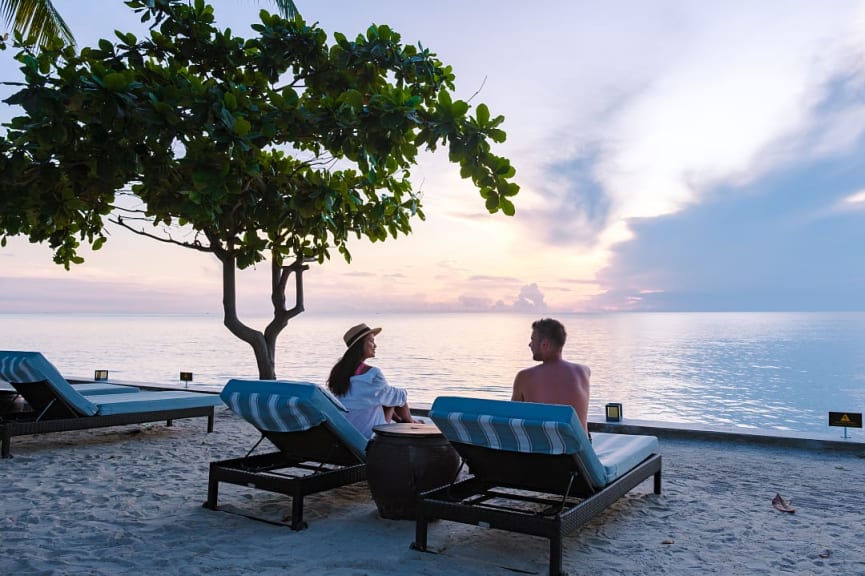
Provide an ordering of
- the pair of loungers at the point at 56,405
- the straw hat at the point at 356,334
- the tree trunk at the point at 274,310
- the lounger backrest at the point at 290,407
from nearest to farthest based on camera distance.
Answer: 1. the lounger backrest at the point at 290,407
2. the straw hat at the point at 356,334
3. the pair of loungers at the point at 56,405
4. the tree trunk at the point at 274,310

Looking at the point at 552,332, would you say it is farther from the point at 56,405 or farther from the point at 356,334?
the point at 56,405

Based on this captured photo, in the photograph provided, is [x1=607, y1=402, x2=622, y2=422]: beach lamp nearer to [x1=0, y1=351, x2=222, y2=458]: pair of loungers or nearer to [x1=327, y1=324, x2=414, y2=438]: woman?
[x1=327, y1=324, x2=414, y2=438]: woman

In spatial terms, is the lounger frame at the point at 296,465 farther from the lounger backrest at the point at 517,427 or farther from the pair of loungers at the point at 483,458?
the lounger backrest at the point at 517,427

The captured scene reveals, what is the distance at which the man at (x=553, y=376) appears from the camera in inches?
171

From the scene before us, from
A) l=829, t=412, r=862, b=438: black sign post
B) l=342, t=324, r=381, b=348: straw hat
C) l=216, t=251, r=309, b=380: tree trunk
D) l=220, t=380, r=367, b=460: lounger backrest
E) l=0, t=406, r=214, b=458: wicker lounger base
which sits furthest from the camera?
l=216, t=251, r=309, b=380: tree trunk

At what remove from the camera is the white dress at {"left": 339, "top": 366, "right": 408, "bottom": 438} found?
5074 millimetres

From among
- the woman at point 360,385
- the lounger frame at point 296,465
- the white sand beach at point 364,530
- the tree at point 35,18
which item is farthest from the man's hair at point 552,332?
the tree at point 35,18

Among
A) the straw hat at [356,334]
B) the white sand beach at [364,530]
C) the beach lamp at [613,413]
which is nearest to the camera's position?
the white sand beach at [364,530]

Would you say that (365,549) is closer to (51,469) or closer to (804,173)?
(51,469)

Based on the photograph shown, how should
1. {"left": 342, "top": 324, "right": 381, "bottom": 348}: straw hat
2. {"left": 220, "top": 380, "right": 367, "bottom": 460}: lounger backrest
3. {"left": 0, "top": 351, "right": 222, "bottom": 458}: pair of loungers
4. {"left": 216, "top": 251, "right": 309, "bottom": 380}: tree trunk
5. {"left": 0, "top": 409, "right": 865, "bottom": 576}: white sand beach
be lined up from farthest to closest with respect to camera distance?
1. {"left": 216, "top": 251, "right": 309, "bottom": 380}: tree trunk
2. {"left": 0, "top": 351, "right": 222, "bottom": 458}: pair of loungers
3. {"left": 342, "top": 324, "right": 381, "bottom": 348}: straw hat
4. {"left": 220, "top": 380, "right": 367, "bottom": 460}: lounger backrest
5. {"left": 0, "top": 409, "right": 865, "bottom": 576}: white sand beach

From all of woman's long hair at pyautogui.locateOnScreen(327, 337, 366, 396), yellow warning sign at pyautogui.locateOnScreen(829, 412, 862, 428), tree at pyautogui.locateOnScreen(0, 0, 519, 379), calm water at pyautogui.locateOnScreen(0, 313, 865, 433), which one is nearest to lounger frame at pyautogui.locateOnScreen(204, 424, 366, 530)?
woman's long hair at pyautogui.locateOnScreen(327, 337, 366, 396)

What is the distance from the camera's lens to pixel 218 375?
23578 mm

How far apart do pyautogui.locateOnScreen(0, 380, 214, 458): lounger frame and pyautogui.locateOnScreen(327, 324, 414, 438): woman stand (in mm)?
3035

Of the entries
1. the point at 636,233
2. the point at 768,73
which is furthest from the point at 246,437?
the point at 636,233
